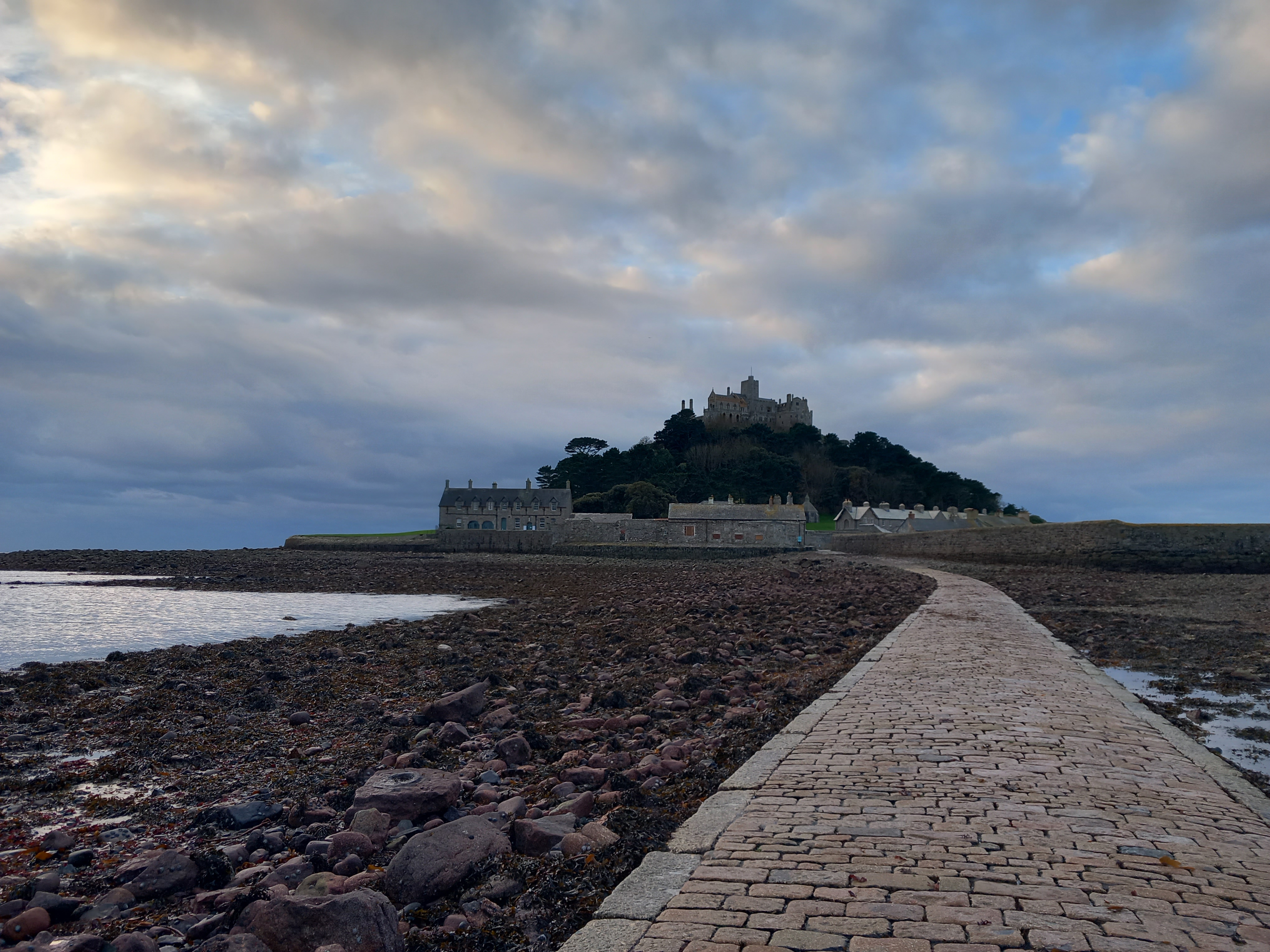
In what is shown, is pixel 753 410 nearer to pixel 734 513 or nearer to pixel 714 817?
pixel 734 513

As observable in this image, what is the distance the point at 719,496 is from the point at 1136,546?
213ft

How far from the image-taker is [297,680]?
11.6 meters

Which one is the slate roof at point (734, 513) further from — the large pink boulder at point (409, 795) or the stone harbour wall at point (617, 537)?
the large pink boulder at point (409, 795)

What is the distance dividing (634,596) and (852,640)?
12.6 m

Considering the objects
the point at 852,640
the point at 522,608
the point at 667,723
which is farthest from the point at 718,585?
the point at 667,723

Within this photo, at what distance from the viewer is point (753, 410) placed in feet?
410

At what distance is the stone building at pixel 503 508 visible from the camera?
82438mm

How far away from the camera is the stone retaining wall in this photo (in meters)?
24.1

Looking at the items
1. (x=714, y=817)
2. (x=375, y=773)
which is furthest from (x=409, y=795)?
(x=714, y=817)

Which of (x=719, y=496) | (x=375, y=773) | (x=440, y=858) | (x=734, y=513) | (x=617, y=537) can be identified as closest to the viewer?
(x=440, y=858)

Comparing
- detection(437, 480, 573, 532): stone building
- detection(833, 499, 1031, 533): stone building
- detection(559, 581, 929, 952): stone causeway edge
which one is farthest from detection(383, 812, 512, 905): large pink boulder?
detection(437, 480, 573, 532): stone building

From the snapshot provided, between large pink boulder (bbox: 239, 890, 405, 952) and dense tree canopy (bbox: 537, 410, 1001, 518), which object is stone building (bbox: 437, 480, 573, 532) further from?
large pink boulder (bbox: 239, 890, 405, 952)

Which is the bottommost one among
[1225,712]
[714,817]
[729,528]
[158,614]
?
[1225,712]

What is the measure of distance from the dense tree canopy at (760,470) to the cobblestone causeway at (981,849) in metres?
75.2
